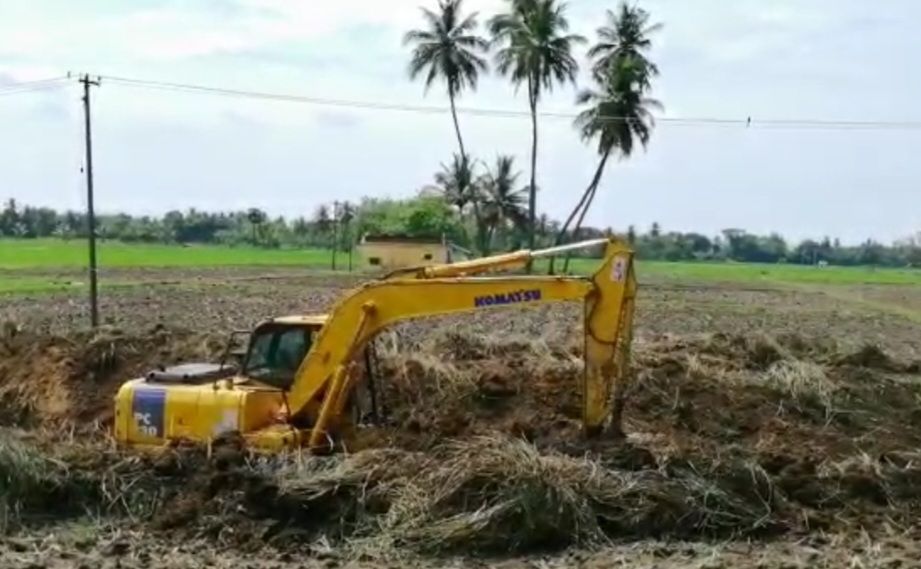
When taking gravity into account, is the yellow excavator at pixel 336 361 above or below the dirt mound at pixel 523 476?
above

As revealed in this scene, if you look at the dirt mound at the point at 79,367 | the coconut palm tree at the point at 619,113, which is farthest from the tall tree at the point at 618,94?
the dirt mound at the point at 79,367

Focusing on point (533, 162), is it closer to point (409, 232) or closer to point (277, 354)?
point (409, 232)

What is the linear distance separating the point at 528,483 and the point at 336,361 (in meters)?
2.11

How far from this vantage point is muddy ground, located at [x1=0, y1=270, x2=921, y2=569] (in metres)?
9.39

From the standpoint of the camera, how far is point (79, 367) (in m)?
16.1

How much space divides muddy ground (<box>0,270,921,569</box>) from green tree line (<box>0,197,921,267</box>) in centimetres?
3963

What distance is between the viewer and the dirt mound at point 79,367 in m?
15.5

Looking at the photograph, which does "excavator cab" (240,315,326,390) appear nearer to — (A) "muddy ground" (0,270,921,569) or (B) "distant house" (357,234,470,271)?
(A) "muddy ground" (0,270,921,569)

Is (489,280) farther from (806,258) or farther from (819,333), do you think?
(806,258)

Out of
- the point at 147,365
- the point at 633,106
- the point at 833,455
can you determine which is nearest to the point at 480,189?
the point at 633,106

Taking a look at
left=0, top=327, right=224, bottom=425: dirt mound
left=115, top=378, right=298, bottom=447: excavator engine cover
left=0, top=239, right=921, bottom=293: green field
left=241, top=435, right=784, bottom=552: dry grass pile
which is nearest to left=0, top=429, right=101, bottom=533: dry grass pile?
left=115, top=378, right=298, bottom=447: excavator engine cover

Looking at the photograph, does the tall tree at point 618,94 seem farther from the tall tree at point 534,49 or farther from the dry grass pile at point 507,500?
the dry grass pile at point 507,500

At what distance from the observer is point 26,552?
9289 mm

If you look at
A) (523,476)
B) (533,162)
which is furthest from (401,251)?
(523,476)
